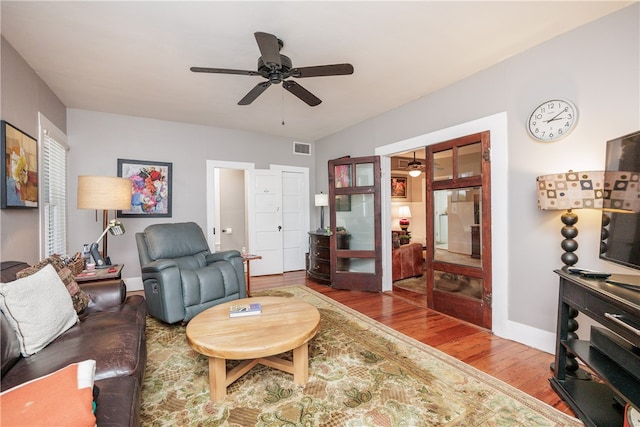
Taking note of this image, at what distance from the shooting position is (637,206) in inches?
57.6

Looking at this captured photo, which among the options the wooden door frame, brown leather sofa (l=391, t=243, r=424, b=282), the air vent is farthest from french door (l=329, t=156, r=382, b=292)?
the wooden door frame

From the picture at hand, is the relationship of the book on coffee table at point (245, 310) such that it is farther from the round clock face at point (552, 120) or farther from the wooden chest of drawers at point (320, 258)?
the round clock face at point (552, 120)

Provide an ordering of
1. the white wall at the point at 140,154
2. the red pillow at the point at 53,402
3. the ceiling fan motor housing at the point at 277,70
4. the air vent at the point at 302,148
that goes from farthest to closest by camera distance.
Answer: the air vent at the point at 302,148 → the white wall at the point at 140,154 → the ceiling fan motor housing at the point at 277,70 → the red pillow at the point at 53,402

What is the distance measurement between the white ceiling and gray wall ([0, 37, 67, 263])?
14 cm

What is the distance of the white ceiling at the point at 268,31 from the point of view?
6.54 feet

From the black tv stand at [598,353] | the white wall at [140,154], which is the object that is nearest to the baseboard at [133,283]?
the white wall at [140,154]

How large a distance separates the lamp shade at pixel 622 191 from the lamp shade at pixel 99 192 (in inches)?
154

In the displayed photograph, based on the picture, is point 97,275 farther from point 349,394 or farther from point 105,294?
point 349,394

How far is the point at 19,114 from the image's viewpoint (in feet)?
8.07

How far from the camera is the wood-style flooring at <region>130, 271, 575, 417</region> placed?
1.97 meters

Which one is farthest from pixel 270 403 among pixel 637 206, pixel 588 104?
pixel 588 104

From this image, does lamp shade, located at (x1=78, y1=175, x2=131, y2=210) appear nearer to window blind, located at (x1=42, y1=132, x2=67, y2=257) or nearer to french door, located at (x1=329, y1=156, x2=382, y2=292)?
window blind, located at (x1=42, y1=132, x2=67, y2=257)

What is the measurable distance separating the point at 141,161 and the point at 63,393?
4161 millimetres

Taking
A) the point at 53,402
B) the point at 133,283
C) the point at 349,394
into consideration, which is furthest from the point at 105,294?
the point at 133,283
